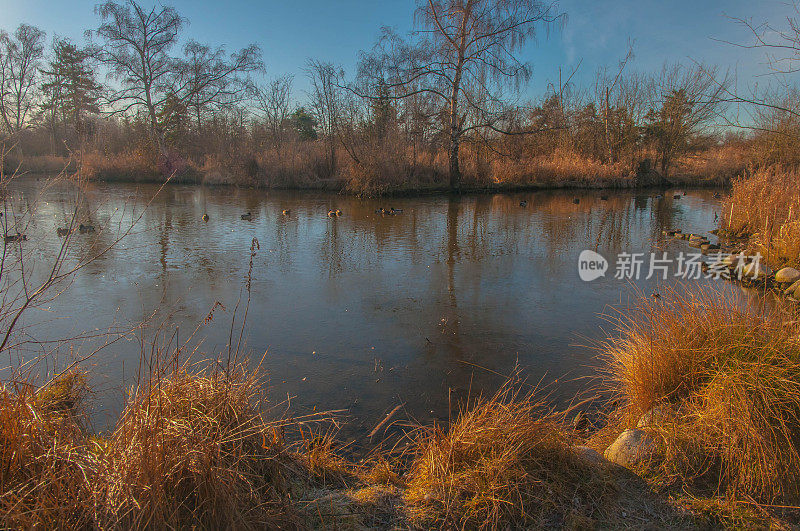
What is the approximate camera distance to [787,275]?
23.2 feet

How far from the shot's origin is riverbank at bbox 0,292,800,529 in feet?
5.86

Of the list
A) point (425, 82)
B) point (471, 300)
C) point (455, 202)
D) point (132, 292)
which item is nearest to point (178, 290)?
point (132, 292)

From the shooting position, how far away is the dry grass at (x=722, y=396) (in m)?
2.43

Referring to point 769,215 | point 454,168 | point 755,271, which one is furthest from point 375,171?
point 755,271

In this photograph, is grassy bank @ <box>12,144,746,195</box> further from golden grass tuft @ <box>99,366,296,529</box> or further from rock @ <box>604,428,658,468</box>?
golden grass tuft @ <box>99,366,296,529</box>

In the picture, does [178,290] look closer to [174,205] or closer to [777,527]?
[777,527]

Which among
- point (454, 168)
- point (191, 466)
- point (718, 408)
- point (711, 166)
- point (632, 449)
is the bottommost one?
point (632, 449)

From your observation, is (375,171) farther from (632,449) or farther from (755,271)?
(632,449)

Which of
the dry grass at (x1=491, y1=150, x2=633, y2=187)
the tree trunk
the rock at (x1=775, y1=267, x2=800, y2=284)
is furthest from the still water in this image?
the dry grass at (x1=491, y1=150, x2=633, y2=187)

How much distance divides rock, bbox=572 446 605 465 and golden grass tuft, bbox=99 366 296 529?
5.51ft

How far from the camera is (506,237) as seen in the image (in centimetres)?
1104

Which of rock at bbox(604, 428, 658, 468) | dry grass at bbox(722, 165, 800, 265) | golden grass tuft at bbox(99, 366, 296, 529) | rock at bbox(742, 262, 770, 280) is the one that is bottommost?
rock at bbox(604, 428, 658, 468)

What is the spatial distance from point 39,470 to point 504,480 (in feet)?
6.94

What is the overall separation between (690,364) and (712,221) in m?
13.8
